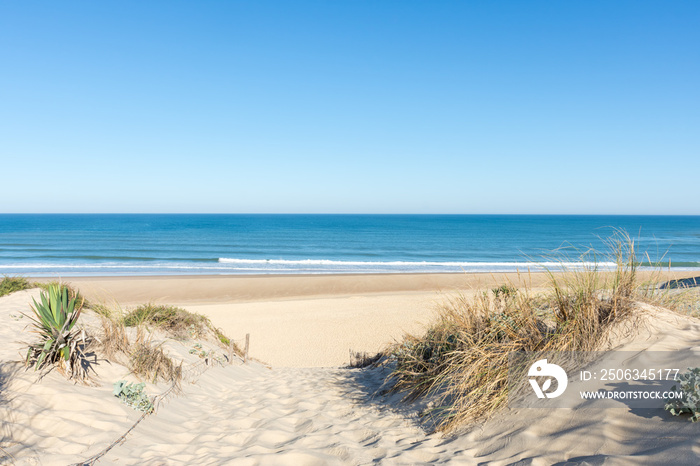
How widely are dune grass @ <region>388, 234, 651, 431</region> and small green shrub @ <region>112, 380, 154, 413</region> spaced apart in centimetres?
312

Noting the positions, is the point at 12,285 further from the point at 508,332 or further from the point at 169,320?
the point at 508,332

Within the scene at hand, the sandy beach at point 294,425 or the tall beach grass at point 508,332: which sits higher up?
the tall beach grass at point 508,332

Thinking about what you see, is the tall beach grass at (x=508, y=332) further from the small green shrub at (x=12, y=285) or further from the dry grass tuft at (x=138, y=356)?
the small green shrub at (x=12, y=285)

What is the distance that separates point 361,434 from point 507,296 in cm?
260

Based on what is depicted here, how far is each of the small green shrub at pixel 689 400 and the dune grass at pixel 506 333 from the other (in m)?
1.10

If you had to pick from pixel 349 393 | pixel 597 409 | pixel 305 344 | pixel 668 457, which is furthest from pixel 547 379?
pixel 305 344

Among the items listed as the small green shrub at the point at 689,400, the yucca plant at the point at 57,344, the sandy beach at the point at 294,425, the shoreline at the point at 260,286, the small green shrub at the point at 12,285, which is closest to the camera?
the small green shrub at the point at 689,400

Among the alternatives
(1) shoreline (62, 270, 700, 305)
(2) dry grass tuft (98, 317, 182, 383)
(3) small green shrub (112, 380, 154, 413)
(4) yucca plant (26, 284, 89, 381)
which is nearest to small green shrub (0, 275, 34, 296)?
(1) shoreline (62, 270, 700, 305)

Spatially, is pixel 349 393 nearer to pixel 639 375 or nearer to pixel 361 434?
pixel 361 434

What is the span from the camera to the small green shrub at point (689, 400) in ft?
8.40

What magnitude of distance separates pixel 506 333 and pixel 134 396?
4.40 metres

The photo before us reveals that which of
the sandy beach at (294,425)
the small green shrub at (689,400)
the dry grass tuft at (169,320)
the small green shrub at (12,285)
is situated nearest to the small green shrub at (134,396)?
the sandy beach at (294,425)

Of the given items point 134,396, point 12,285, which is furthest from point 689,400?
point 12,285

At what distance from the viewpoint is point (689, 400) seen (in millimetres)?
2578
